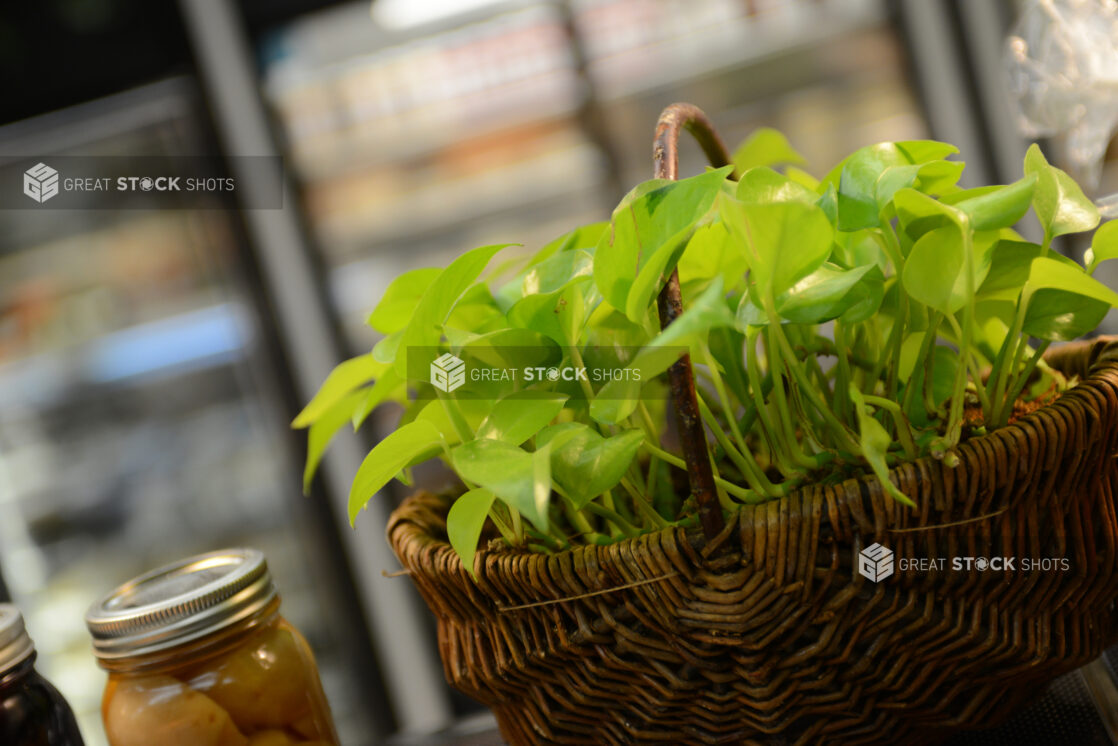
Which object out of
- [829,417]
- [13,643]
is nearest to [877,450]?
[829,417]

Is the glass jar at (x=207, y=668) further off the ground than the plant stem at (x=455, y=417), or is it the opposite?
the plant stem at (x=455, y=417)

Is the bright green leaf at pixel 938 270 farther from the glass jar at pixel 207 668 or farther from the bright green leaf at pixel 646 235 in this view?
the glass jar at pixel 207 668

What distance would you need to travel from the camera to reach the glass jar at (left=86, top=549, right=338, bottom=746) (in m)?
0.34

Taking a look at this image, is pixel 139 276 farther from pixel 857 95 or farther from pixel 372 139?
pixel 857 95

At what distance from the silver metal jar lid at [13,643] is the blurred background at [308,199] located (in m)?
1.27

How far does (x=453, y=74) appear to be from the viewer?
191cm

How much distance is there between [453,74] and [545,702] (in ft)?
5.96

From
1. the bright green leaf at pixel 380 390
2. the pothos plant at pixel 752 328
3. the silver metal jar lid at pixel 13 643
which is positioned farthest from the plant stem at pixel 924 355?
the silver metal jar lid at pixel 13 643

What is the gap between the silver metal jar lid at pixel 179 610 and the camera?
34 cm

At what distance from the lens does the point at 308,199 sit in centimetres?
187

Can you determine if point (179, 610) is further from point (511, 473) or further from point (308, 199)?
point (308, 199)

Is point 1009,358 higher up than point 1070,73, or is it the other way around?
point 1070,73

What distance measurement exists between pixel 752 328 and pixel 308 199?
1.75 meters

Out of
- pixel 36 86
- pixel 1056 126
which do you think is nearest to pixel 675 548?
pixel 1056 126
